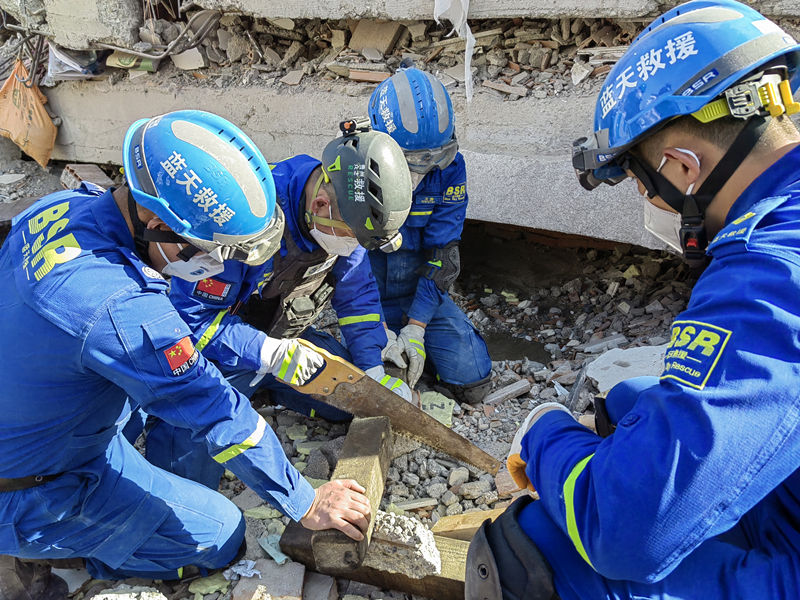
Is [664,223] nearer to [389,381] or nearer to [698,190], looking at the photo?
[698,190]

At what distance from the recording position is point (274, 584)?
2678 millimetres

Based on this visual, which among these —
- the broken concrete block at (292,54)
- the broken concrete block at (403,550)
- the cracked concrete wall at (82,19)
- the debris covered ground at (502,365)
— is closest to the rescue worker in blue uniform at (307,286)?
the debris covered ground at (502,365)

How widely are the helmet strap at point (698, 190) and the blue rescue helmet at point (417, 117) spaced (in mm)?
→ 2181

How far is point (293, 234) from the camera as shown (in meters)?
3.45

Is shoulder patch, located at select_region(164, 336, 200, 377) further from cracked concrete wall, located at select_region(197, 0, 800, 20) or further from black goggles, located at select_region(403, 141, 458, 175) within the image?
cracked concrete wall, located at select_region(197, 0, 800, 20)

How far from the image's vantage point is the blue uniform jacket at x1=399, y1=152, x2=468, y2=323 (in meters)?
4.38

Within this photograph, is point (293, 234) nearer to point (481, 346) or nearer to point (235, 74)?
point (481, 346)

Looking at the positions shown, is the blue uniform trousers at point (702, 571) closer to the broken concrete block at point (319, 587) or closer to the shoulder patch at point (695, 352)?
the shoulder patch at point (695, 352)

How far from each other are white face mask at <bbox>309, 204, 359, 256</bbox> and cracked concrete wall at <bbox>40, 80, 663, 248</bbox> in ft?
6.87

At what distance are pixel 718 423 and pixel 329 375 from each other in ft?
7.07

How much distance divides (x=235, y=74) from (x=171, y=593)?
17.0ft

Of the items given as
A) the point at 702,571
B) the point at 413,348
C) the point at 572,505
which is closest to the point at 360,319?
the point at 413,348

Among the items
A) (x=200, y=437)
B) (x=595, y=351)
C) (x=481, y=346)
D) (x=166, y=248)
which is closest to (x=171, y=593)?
(x=200, y=437)

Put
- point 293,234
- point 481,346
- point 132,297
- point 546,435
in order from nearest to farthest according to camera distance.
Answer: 1. point 546,435
2. point 132,297
3. point 293,234
4. point 481,346
